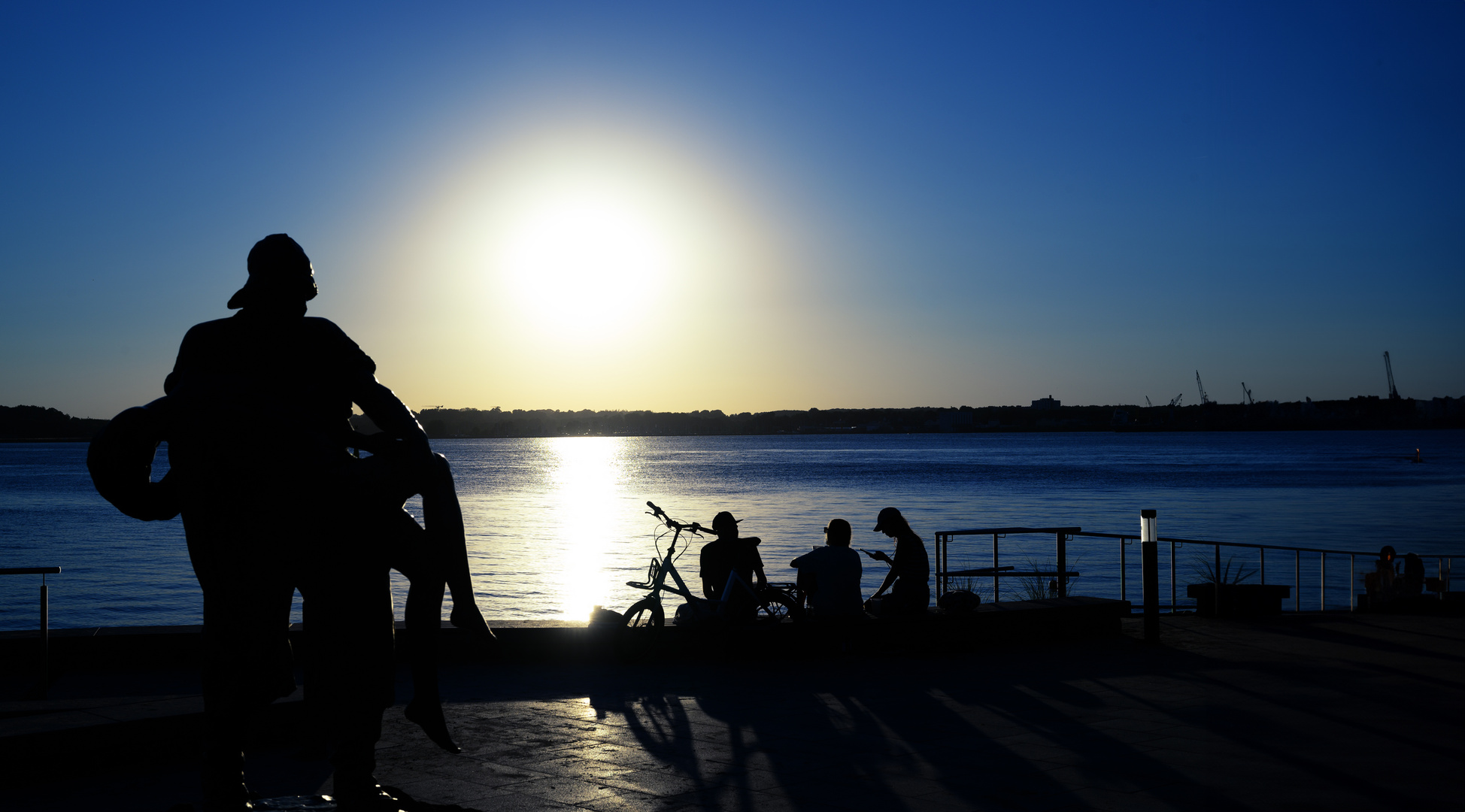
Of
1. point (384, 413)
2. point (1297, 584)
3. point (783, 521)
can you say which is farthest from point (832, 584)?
point (783, 521)

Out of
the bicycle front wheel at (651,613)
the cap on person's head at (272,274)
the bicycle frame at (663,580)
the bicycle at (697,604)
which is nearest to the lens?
the cap on person's head at (272,274)

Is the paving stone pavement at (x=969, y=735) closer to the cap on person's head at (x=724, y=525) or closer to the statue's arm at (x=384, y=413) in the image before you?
the cap on person's head at (x=724, y=525)

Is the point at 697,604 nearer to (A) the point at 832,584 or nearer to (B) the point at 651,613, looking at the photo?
(B) the point at 651,613

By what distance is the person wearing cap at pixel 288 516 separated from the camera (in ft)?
13.5

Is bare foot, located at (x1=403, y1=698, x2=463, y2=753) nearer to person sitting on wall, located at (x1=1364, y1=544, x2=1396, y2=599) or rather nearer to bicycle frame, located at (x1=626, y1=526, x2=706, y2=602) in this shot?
bicycle frame, located at (x1=626, y1=526, x2=706, y2=602)

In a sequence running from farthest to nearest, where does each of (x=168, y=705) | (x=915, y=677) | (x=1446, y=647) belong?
(x=1446, y=647), (x=915, y=677), (x=168, y=705)

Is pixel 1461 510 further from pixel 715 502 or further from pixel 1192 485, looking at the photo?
pixel 715 502

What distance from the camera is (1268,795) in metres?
5.34

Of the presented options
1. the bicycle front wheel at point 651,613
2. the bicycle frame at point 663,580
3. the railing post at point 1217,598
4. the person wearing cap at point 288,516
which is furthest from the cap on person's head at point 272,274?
the railing post at point 1217,598

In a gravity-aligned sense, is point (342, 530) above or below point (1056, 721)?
above

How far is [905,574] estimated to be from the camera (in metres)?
10.7

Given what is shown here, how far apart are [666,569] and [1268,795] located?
20.2 ft

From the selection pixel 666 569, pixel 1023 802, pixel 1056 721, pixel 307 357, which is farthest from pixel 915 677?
pixel 307 357

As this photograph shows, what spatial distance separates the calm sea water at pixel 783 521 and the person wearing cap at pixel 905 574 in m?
4.97
